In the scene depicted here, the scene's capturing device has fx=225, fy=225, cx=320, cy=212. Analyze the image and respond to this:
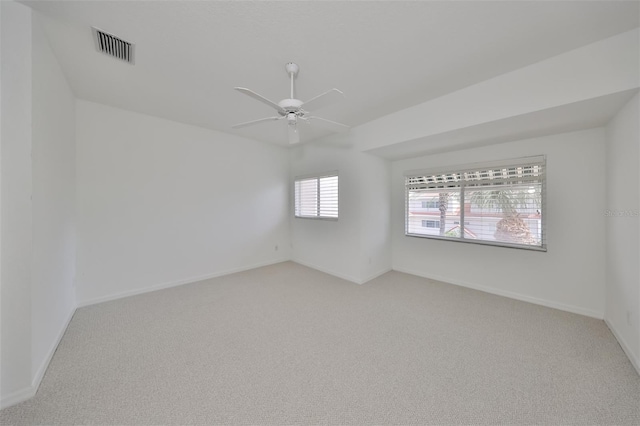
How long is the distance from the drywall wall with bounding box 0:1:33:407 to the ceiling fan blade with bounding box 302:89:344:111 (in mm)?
1936

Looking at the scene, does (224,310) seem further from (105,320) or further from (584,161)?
(584,161)

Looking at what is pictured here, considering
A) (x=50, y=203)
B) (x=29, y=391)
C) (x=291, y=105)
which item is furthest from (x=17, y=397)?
(x=291, y=105)

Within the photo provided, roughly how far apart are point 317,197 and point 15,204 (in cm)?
366

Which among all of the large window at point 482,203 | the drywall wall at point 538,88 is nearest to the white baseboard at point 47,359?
the drywall wall at point 538,88

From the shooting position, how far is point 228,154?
415 centimetres

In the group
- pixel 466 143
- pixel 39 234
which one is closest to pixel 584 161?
pixel 466 143

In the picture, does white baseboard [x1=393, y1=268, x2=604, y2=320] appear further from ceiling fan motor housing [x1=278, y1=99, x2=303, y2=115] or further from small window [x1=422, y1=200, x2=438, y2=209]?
ceiling fan motor housing [x1=278, y1=99, x2=303, y2=115]

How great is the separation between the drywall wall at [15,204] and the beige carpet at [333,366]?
26cm

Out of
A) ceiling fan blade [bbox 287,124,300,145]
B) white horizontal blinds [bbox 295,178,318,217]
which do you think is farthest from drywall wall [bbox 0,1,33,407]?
white horizontal blinds [bbox 295,178,318,217]

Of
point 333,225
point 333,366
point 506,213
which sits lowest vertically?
point 333,366

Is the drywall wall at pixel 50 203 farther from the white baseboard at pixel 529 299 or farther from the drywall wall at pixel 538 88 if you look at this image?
the white baseboard at pixel 529 299

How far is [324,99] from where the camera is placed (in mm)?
1981

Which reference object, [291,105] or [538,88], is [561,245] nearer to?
[538,88]

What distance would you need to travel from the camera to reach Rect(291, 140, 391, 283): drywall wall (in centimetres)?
375
